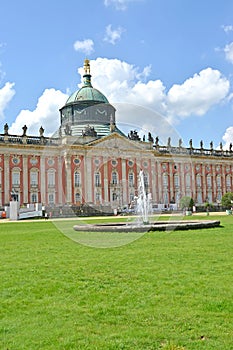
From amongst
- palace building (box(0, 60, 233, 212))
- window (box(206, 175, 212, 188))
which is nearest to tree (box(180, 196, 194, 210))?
palace building (box(0, 60, 233, 212))

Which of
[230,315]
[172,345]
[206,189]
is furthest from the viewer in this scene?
[206,189]

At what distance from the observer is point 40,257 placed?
11.5 m

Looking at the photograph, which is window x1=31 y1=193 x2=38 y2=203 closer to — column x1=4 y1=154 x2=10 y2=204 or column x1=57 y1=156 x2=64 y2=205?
column x1=57 y1=156 x2=64 y2=205

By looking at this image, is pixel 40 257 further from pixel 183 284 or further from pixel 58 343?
pixel 58 343

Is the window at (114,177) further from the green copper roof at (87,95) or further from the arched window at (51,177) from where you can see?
the green copper roof at (87,95)

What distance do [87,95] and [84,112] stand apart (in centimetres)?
423

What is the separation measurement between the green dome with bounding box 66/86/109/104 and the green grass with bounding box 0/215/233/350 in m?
61.3

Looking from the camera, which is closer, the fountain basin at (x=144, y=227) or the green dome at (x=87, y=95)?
the fountain basin at (x=144, y=227)

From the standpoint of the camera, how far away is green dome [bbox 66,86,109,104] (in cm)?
7046

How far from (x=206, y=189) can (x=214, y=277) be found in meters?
71.0

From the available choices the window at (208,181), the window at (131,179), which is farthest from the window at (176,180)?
the window at (208,181)

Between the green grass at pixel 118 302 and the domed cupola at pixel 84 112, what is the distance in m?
51.3

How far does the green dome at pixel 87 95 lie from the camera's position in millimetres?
70456

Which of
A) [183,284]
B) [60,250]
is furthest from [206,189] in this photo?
[183,284]
